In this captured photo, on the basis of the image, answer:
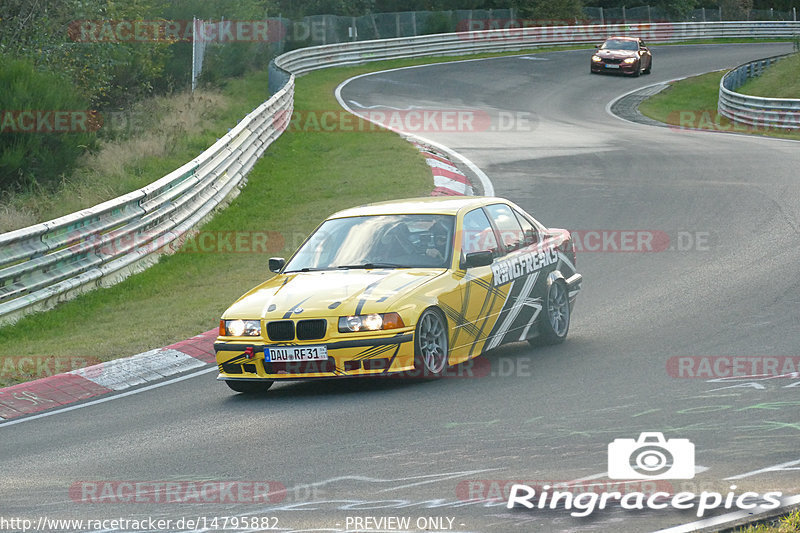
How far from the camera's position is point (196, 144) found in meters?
23.4

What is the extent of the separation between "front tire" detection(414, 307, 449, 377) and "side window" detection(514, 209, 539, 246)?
77.0 inches

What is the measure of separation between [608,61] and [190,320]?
3702cm

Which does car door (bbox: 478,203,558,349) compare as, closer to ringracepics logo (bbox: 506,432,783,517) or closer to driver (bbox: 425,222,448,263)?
driver (bbox: 425,222,448,263)

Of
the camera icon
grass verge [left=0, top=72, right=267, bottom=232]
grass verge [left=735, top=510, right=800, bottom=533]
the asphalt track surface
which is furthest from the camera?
grass verge [left=0, top=72, right=267, bottom=232]

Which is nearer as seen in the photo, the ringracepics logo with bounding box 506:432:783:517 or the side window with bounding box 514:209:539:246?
the ringracepics logo with bounding box 506:432:783:517

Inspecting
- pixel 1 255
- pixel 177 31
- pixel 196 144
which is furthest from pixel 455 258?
pixel 177 31

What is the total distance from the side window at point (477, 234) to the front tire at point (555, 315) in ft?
2.75

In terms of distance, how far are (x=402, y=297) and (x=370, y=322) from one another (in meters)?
0.33

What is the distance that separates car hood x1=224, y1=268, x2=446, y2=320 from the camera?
9.05m

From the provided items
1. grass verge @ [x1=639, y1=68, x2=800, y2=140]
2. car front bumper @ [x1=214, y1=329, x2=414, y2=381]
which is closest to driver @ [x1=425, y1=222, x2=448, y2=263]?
car front bumper @ [x1=214, y1=329, x2=414, y2=381]

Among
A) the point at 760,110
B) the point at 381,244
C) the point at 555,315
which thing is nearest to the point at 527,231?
the point at 555,315

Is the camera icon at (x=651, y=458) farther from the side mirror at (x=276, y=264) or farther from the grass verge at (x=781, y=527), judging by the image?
the side mirror at (x=276, y=264)

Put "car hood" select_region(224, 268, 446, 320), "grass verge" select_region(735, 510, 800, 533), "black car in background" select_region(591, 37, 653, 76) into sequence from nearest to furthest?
"grass verge" select_region(735, 510, 800, 533) → "car hood" select_region(224, 268, 446, 320) → "black car in background" select_region(591, 37, 653, 76)

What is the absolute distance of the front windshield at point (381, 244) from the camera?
9984 mm
